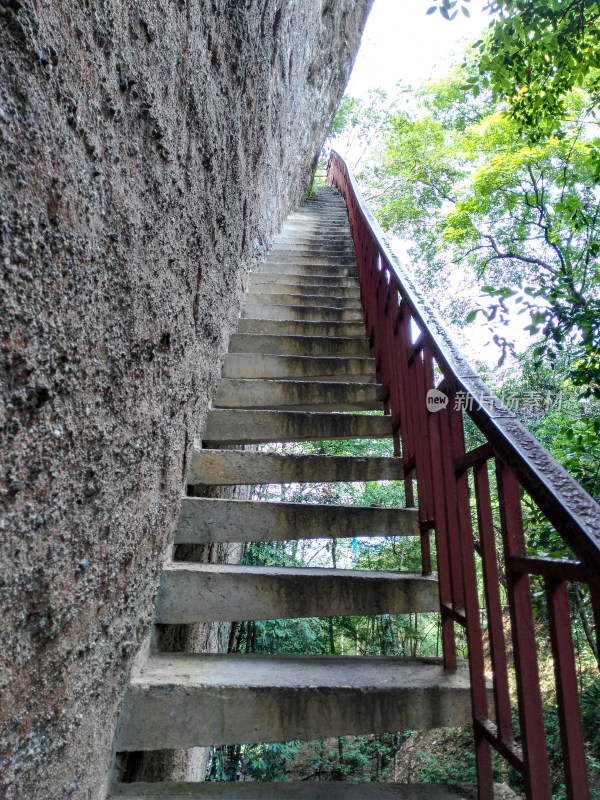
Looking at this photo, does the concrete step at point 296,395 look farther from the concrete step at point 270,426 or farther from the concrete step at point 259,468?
the concrete step at point 259,468

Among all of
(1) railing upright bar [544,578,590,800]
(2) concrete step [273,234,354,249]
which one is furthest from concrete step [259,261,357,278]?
(1) railing upright bar [544,578,590,800]

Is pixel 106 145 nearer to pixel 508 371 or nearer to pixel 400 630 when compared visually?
pixel 508 371

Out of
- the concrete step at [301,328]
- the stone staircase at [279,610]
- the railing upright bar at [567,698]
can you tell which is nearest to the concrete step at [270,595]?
the stone staircase at [279,610]

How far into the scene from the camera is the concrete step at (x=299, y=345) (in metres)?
2.92

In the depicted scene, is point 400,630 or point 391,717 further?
point 400,630

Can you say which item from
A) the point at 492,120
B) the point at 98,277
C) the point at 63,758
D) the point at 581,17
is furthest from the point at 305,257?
the point at 492,120

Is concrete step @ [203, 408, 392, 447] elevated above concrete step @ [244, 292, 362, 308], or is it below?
below

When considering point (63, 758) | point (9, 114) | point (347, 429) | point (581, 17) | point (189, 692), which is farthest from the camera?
point (581, 17)

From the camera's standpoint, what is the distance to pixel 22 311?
0.79m

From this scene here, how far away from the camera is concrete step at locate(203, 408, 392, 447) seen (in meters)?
2.26

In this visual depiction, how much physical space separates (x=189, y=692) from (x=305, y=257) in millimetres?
4052

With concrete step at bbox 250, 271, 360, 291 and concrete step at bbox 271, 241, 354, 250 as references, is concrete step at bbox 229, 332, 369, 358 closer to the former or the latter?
concrete step at bbox 250, 271, 360, 291

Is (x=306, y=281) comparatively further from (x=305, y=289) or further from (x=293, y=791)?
(x=293, y=791)

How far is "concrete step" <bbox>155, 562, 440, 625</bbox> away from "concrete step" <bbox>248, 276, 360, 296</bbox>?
8.04 feet
